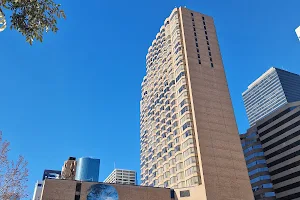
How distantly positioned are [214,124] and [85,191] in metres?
41.8

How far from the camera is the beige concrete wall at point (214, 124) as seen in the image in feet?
255

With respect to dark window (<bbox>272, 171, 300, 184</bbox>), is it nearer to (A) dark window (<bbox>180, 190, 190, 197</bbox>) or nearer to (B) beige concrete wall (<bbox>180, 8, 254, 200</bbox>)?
(B) beige concrete wall (<bbox>180, 8, 254, 200</bbox>)

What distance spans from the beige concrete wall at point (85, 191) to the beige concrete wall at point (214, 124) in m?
13.5

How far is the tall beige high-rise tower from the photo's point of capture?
79000mm

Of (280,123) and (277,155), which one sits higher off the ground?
(280,123)

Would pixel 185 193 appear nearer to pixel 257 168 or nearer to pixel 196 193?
pixel 196 193

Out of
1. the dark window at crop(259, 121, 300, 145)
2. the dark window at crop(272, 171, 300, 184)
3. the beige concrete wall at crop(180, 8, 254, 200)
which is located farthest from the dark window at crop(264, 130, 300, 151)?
the beige concrete wall at crop(180, 8, 254, 200)

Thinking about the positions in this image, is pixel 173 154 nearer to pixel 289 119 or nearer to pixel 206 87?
pixel 206 87

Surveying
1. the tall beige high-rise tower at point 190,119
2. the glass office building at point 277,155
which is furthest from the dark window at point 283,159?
the tall beige high-rise tower at point 190,119

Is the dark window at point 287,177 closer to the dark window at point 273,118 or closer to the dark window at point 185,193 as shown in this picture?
the dark window at point 273,118

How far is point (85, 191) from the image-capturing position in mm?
74438

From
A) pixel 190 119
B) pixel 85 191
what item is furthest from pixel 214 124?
pixel 85 191

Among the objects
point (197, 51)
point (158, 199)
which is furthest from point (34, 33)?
point (197, 51)

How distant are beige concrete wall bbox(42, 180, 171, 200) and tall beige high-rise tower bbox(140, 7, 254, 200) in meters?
6.23
